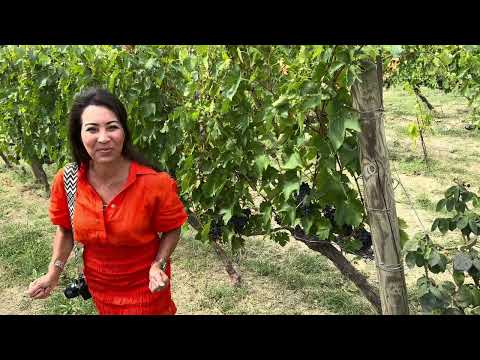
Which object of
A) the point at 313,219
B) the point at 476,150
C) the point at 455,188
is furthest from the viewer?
the point at 476,150

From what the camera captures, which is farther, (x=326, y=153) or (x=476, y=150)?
(x=476, y=150)

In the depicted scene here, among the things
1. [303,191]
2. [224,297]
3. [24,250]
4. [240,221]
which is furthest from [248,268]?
[24,250]

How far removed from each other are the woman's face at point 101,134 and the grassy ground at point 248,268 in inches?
68.4

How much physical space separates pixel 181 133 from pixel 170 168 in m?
0.36

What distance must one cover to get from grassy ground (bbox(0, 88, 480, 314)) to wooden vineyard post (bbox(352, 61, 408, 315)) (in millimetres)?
1011

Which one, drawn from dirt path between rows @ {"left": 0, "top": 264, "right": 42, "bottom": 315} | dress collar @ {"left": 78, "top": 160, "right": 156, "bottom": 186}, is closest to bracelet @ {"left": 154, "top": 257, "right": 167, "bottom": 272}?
dress collar @ {"left": 78, "top": 160, "right": 156, "bottom": 186}

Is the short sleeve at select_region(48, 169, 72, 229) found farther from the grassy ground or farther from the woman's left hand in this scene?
the grassy ground

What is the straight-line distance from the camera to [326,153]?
188 centimetres

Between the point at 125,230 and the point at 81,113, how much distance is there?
455 millimetres

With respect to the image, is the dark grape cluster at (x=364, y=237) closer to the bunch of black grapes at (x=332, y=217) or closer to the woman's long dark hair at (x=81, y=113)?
the bunch of black grapes at (x=332, y=217)

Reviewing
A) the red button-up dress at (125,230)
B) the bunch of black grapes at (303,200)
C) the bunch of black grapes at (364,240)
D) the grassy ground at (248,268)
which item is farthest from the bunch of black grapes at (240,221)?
the red button-up dress at (125,230)
